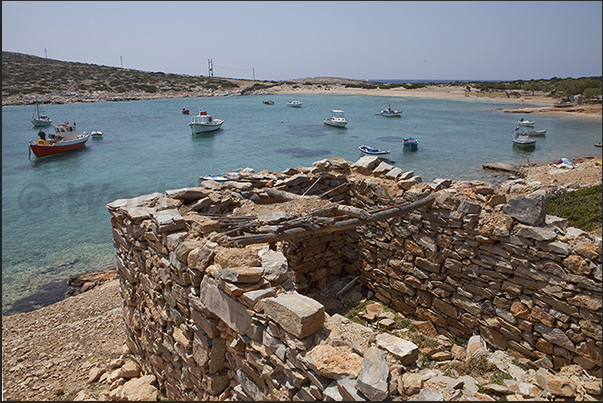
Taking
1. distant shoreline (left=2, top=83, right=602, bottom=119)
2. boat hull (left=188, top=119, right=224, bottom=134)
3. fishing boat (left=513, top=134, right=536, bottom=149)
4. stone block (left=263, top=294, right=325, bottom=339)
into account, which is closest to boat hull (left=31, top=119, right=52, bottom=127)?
boat hull (left=188, top=119, right=224, bottom=134)

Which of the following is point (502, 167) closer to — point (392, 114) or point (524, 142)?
point (524, 142)

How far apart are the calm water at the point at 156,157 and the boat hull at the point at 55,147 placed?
1.92ft

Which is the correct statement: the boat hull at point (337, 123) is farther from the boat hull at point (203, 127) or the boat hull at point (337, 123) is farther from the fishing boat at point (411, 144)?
the boat hull at point (203, 127)

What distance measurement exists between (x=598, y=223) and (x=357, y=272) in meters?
7.07

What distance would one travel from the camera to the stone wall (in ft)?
14.0

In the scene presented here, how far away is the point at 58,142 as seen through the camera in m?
30.6

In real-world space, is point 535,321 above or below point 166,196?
below

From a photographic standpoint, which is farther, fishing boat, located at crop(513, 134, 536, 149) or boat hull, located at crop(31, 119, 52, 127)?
boat hull, located at crop(31, 119, 52, 127)

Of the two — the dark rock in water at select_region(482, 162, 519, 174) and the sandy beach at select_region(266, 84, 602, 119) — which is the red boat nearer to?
the dark rock in water at select_region(482, 162, 519, 174)

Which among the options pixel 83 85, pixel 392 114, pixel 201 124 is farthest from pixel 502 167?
pixel 83 85

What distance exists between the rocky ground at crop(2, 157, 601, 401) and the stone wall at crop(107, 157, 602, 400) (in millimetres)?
505

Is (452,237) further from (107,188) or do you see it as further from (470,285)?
(107,188)

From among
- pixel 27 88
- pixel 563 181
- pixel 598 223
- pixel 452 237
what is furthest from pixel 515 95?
pixel 27 88

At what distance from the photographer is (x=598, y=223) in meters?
10.9
